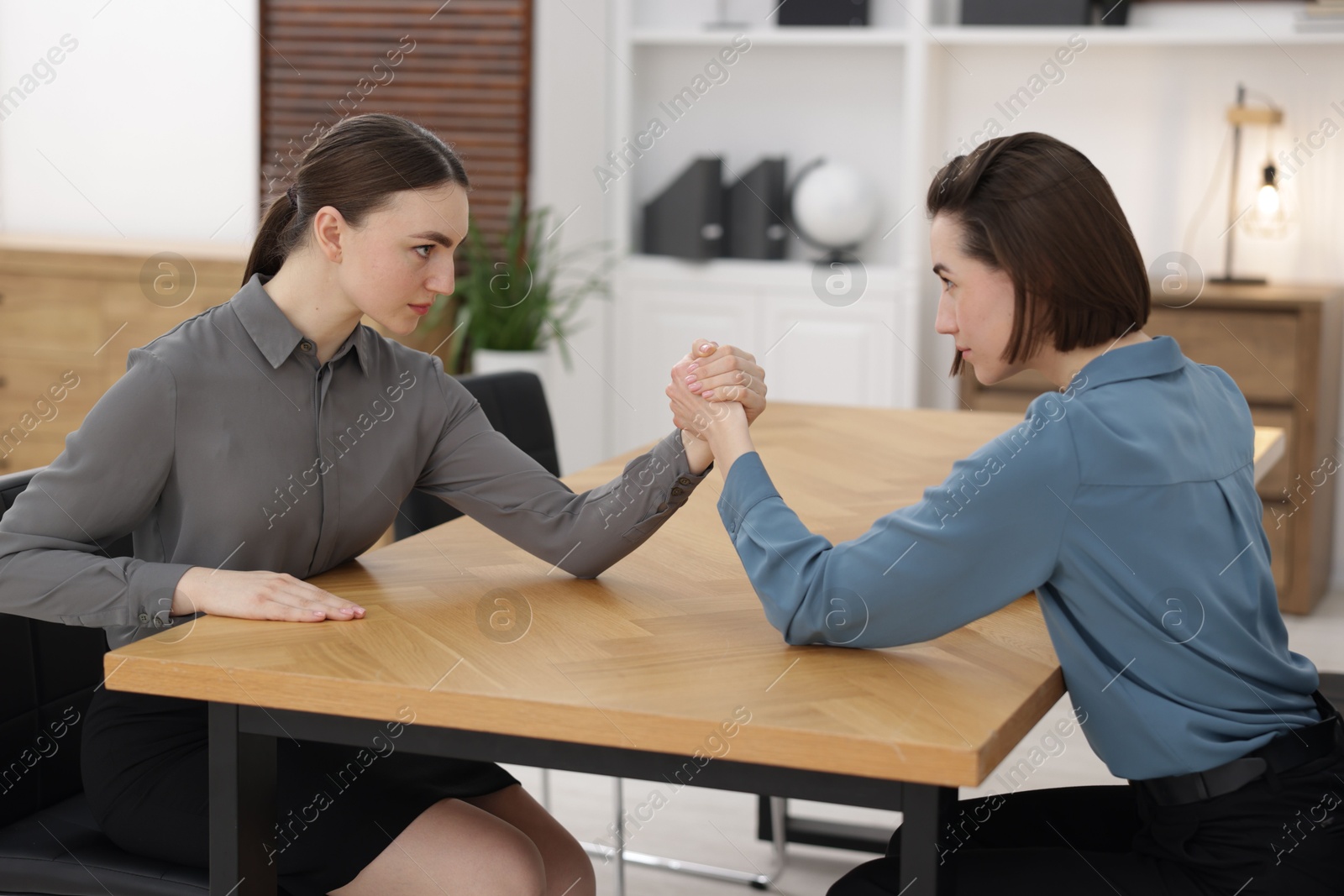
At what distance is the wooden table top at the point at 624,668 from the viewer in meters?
1.24

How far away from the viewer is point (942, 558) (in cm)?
138

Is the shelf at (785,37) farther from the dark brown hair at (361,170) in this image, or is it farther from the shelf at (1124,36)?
the dark brown hair at (361,170)

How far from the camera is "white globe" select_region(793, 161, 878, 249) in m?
5.05

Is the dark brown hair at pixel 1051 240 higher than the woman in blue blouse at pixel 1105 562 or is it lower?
higher

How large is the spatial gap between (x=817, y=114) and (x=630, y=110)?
2.32 feet

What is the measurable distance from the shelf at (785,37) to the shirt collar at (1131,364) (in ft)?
12.0

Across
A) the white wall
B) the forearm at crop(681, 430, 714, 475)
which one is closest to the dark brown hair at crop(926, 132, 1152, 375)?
the forearm at crop(681, 430, 714, 475)

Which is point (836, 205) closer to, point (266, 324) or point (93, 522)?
point (266, 324)

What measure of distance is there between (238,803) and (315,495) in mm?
426

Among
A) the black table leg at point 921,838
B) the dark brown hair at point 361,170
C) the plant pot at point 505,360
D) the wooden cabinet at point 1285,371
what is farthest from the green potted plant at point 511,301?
the black table leg at point 921,838

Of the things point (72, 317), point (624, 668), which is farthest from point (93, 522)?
point (72, 317)

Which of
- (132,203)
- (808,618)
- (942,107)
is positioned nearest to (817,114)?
(942,107)

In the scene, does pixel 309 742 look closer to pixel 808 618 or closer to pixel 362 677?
pixel 362 677

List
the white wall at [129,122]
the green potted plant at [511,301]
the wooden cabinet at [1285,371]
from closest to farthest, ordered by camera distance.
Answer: the wooden cabinet at [1285,371] → the green potted plant at [511,301] → the white wall at [129,122]
